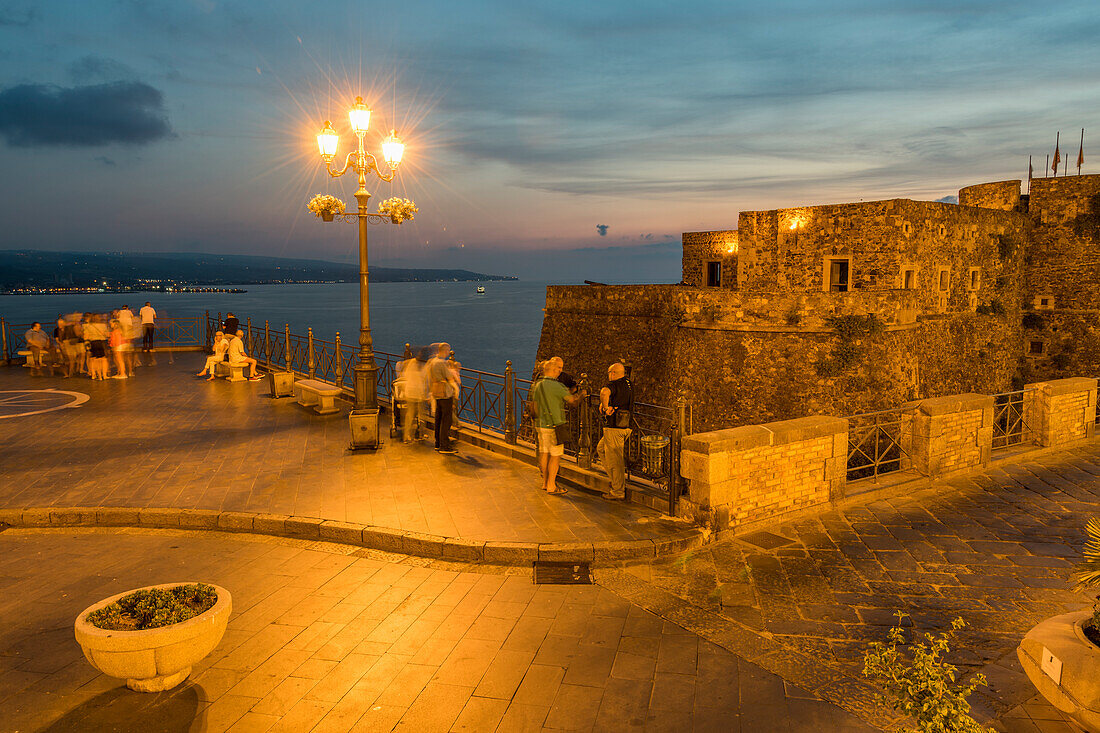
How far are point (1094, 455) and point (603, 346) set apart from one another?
57.0 feet

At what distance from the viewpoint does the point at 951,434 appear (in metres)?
8.16

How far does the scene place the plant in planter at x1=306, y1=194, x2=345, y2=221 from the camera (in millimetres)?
11305

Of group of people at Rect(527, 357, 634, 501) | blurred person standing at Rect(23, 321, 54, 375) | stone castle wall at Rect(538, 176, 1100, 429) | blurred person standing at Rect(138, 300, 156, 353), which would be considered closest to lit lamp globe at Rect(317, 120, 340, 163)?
group of people at Rect(527, 357, 634, 501)

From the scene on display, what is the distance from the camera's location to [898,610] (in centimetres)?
475

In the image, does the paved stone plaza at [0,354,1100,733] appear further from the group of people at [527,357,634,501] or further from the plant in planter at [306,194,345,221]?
the plant in planter at [306,194,345,221]

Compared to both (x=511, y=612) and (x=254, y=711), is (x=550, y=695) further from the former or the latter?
(x=254, y=711)

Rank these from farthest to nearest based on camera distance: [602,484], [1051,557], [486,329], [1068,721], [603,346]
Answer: [486,329] < [603,346] < [602,484] < [1051,557] < [1068,721]

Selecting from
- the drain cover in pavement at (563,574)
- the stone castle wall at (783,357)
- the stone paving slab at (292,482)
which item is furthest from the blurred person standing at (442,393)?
the stone castle wall at (783,357)

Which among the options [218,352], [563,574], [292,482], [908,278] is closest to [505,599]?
[563,574]

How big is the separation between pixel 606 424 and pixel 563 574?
7.33 feet

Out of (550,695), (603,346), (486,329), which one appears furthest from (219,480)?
(486,329)

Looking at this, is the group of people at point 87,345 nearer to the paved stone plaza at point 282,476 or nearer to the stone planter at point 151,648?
the paved stone plaza at point 282,476

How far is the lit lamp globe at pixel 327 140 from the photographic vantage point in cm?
965

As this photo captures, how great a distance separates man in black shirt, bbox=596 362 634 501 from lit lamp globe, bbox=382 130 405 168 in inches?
216
